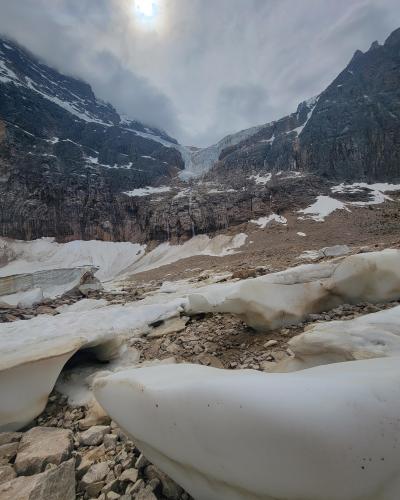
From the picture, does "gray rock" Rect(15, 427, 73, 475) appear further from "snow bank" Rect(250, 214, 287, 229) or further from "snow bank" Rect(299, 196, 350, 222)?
"snow bank" Rect(299, 196, 350, 222)

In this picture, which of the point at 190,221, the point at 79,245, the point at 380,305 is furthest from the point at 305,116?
the point at 380,305

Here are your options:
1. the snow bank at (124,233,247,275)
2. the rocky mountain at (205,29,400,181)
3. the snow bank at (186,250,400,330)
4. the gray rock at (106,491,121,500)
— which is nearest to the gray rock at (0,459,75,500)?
the gray rock at (106,491,121,500)

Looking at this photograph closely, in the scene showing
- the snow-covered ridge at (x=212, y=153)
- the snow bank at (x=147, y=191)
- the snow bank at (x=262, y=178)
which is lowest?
the snow bank at (x=262, y=178)

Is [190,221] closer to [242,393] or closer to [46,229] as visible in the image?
[46,229]

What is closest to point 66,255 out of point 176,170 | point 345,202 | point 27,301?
point 27,301

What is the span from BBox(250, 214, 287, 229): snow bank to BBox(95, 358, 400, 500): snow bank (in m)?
40.9

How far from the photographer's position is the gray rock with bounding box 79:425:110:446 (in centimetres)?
250

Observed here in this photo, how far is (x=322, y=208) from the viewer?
141 feet

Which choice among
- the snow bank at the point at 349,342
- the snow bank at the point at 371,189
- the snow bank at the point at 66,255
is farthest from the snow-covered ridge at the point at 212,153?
the snow bank at the point at 349,342

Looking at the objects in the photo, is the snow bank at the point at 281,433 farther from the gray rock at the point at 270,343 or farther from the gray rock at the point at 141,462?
the gray rock at the point at 270,343

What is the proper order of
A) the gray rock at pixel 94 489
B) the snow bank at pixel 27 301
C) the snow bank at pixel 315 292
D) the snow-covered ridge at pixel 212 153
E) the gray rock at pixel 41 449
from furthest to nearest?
the snow-covered ridge at pixel 212 153 → the snow bank at pixel 27 301 → the snow bank at pixel 315 292 → the gray rock at pixel 41 449 → the gray rock at pixel 94 489

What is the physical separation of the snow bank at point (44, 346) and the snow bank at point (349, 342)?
2.88 meters

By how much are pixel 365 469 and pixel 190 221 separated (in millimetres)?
45739

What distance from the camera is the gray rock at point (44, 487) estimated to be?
1.80m
